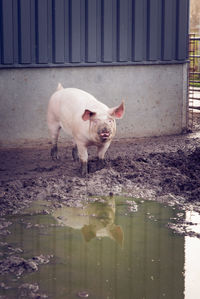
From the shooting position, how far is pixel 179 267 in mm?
4160

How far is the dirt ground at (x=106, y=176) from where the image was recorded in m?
5.80

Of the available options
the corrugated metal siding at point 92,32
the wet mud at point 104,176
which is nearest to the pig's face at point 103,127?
the wet mud at point 104,176

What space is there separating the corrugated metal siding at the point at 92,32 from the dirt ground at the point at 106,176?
55.7 inches

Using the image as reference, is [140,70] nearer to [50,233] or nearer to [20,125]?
[20,125]

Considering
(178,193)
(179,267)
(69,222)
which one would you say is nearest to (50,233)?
(69,222)

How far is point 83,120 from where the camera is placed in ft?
20.5

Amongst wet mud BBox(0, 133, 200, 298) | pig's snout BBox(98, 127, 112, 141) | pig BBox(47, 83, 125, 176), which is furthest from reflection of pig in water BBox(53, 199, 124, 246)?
pig BBox(47, 83, 125, 176)

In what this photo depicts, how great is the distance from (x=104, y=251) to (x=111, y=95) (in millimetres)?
4564

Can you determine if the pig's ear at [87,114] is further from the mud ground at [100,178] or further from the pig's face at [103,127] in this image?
the mud ground at [100,178]

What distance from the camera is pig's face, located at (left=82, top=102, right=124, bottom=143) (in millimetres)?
6070

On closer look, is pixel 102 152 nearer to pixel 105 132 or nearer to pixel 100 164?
pixel 100 164

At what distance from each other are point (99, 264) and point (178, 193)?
1931 millimetres

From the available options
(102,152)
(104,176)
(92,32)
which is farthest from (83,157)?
→ (92,32)

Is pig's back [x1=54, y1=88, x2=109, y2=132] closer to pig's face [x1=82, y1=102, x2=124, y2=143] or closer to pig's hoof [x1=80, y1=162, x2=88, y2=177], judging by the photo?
pig's face [x1=82, y1=102, x2=124, y2=143]
